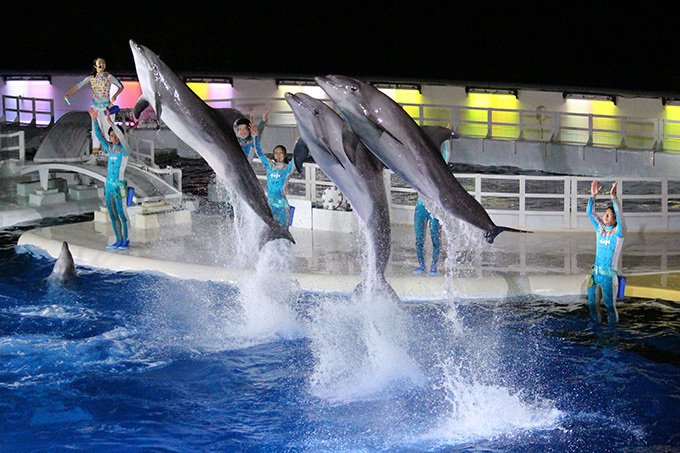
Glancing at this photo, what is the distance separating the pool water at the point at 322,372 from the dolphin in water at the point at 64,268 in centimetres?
15

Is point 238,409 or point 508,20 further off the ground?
point 508,20

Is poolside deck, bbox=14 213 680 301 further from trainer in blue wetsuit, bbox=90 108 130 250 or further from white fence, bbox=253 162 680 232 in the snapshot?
trainer in blue wetsuit, bbox=90 108 130 250

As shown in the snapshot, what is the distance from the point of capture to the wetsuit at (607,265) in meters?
8.01

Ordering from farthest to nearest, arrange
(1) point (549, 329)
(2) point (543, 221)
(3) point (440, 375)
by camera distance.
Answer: (2) point (543, 221), (1) point (549, 329), (3) point (440, 375)

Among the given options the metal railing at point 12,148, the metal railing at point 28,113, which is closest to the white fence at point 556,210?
the metal railing at point 12,148

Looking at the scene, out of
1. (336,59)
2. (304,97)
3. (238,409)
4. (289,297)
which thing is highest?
(336,59)

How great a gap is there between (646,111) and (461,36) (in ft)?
41.5

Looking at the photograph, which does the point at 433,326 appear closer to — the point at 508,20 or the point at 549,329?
the point at 549,329

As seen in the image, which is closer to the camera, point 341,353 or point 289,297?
point 341,353

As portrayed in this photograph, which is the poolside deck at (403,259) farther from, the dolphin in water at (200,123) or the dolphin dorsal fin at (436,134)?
the dolphin in water at (200,123)

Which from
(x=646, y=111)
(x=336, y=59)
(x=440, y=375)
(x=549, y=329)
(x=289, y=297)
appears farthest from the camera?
(x=336, y=59)

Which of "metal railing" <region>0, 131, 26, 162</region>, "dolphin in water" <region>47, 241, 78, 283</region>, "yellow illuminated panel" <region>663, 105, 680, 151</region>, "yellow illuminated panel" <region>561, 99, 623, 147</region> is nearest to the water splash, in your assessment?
"dolphin in water" <region>47, 241, 78, 283</region>

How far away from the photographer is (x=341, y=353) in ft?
25.4

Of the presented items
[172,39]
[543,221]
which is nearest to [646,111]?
[543,221]
